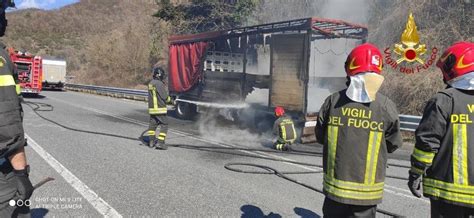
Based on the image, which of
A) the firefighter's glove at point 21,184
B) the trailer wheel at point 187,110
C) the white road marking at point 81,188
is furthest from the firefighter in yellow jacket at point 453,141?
Answer: the trailer wheel at point 187,110

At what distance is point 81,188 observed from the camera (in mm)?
5027

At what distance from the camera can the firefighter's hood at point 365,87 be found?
2582 mm

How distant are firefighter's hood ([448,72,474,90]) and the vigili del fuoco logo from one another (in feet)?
34.9

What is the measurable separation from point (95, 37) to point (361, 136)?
148ft

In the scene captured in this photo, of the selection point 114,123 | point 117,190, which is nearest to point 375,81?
point 117,190

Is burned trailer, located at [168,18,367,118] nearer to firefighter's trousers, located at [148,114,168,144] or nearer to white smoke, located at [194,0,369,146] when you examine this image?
white smoke, located at [194,0,369,146]

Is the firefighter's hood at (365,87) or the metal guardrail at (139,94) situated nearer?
the firefighter's hood at (365,87)

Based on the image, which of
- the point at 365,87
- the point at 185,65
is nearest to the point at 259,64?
the point at 185,65

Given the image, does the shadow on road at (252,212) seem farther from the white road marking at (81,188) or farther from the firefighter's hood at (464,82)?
the firefighter's hood at (464,82)

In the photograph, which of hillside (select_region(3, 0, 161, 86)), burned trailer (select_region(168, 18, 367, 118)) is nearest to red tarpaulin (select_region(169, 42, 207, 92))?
burned trailer (select_region(168, 18, 367, 118))

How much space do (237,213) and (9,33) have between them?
65.4 m

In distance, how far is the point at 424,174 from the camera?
272 cm

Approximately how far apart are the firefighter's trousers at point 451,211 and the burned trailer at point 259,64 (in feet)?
21.6

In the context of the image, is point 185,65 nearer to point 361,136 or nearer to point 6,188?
point 6,188
